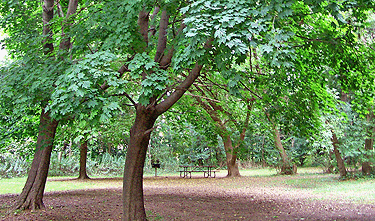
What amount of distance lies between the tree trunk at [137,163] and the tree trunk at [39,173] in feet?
8.37

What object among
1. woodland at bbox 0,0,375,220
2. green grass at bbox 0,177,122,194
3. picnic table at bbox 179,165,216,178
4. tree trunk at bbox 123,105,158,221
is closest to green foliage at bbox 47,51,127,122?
woodland at bbox 0,0,375,220

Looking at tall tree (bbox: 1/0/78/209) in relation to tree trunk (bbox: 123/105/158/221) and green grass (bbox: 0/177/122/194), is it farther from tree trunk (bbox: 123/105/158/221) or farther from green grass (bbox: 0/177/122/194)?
green grass (bbox: 0/177/122/194)

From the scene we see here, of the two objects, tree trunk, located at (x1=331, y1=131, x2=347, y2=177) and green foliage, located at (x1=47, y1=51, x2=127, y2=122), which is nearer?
green foliage, located at (x1=47, y1=51, x2=127, y2=122)

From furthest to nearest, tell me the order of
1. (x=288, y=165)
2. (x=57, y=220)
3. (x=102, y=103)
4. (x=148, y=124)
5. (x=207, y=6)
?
1. (x=288, y=165)
2. (x=57, y=220)
3. (x=148, y=124)
4. (x=102, y=103)
5. (x=207, y=6)

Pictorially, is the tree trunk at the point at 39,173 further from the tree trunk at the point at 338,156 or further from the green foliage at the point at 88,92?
the tree trunk at the point at 338,156

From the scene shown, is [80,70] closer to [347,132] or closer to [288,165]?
[347,132]

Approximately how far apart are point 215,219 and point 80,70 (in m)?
4.02

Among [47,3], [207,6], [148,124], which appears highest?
[47,3]

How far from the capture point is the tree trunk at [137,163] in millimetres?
6074

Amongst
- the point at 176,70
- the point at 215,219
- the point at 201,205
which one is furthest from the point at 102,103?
the point at 201,205

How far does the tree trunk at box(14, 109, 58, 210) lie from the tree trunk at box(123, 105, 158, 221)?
2.55 m

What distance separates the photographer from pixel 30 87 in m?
6.16

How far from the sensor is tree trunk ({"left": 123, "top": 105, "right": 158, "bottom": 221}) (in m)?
6.07

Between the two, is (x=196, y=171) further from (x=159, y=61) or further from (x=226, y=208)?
(x=159, y=61)
